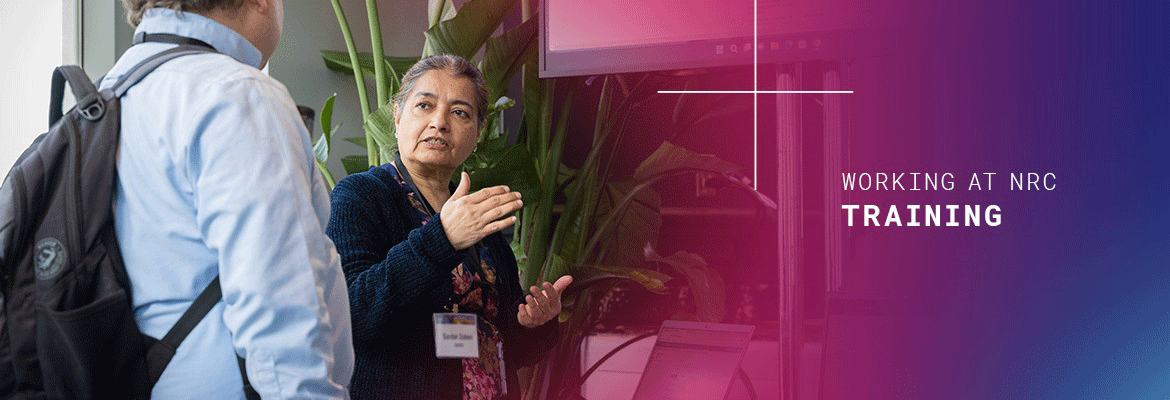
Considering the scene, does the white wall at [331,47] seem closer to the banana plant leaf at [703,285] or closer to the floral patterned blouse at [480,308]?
the banana plant leaf at [703,285]

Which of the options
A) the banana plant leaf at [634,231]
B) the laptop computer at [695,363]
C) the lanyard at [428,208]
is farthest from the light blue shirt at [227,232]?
the banana plant leaf at [634,231]

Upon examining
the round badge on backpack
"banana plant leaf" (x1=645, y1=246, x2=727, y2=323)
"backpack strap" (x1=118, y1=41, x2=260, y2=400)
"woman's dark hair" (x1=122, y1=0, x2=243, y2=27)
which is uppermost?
"woman's dark hair" (x1=122, y1=0, x2=243, y2=27)

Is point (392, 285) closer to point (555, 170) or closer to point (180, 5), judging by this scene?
point (180, 5)

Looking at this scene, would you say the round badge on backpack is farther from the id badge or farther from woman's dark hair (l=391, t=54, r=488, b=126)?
woman's dark hair (l=391, t=54, r=488, b=126)

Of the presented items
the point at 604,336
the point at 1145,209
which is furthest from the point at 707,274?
the point at 1145,209

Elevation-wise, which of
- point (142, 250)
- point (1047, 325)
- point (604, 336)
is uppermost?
point (142, 250)

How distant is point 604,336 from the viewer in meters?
2.63

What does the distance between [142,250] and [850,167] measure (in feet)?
4.48

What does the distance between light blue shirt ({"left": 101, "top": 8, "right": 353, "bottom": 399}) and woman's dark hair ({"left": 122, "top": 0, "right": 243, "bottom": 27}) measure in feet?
0.22

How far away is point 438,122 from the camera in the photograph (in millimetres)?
1519

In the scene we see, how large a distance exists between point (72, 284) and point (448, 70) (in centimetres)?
89

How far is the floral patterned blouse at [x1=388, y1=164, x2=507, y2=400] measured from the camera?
142 cm

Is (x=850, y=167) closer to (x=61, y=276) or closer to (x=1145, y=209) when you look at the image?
(x=1145, y=209)

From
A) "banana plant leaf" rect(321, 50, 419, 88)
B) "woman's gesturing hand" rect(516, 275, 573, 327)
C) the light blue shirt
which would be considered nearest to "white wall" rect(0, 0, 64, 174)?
"banana plant leaf" rect(321, 50, 419, 88)
